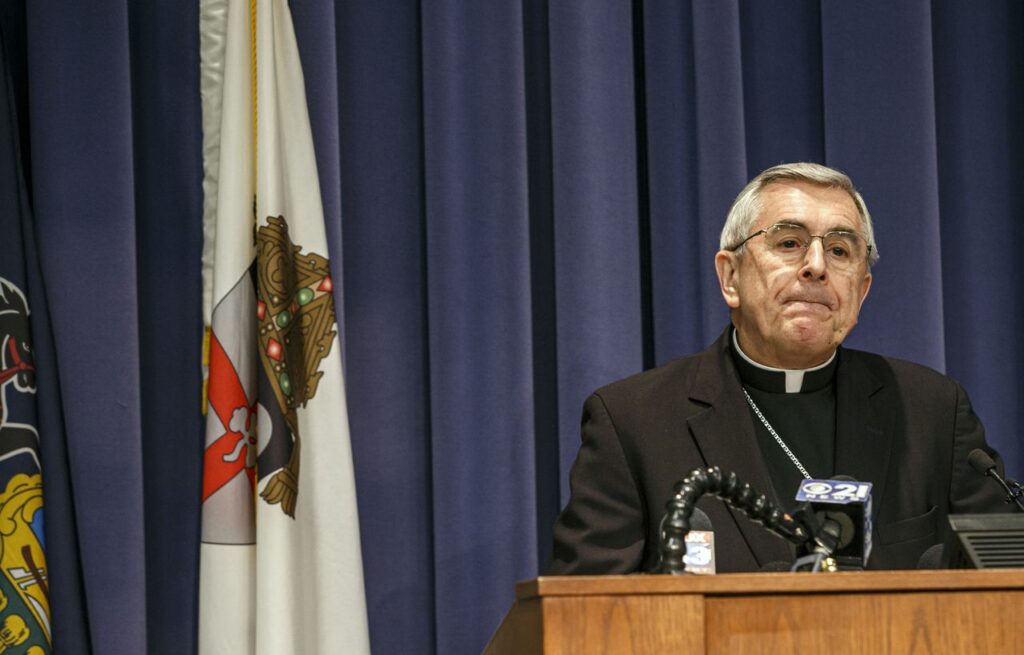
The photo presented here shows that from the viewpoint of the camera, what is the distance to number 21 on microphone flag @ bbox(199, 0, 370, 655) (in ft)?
10.2

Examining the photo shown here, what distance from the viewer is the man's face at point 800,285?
2.87 m

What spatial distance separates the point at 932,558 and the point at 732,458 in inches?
16.9

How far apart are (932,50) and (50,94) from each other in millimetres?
2447

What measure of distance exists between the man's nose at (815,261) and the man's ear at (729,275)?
0.18 meters

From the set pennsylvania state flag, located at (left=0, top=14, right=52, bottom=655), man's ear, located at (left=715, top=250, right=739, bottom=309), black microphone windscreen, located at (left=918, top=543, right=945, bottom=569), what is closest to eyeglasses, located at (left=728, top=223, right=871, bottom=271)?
man's ear, located at (left=715, top=250, right=739, bottom=309)

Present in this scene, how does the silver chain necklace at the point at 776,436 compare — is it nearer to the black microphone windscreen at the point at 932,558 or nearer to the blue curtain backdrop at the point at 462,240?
the black microphone windscreen at the point at 932,558

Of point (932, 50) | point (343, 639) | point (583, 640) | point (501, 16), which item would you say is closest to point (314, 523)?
point (343, 639)

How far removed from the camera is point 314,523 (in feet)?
10.4

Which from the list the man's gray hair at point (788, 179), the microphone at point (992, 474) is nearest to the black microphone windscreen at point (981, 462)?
the microphone at point (992, 474)

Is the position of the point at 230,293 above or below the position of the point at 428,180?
below

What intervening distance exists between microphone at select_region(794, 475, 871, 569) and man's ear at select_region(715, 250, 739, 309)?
1.05 meters

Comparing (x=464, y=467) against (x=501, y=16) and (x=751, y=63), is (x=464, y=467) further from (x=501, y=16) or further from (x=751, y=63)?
(x=751, y=63)

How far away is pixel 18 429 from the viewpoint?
3.08 meters

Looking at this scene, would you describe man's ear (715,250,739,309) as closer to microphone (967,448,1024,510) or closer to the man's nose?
the man's nose
